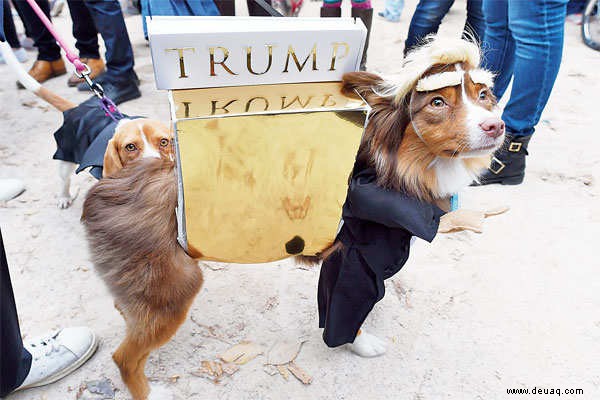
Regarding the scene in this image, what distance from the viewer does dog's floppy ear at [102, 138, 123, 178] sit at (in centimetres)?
190

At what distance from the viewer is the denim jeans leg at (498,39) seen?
2766 mm

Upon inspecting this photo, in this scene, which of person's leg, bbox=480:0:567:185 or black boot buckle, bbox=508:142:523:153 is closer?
person's leg, bbox=480:0:567:185

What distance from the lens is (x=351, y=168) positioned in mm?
1284

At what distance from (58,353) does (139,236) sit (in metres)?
0.80

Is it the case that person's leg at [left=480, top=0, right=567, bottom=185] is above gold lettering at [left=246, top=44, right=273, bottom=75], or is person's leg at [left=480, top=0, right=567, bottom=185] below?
below

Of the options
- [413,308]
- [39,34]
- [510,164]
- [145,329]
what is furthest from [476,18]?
[39,34]

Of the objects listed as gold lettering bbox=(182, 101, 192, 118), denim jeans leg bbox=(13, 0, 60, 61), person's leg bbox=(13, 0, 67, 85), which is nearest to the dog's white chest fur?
gold lettering bbox=(182, 101, 192, 118)

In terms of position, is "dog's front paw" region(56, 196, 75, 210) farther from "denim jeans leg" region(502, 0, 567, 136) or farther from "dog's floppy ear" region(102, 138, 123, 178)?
"denim jeans leg" region(502, 0, 567, 136)

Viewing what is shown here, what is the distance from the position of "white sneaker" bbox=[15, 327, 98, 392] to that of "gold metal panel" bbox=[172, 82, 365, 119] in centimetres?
121

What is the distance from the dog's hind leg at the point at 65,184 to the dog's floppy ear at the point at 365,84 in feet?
6.64

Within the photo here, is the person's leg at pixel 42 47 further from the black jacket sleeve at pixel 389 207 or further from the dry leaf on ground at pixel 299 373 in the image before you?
the black jacket sleeve at pixel 389 207

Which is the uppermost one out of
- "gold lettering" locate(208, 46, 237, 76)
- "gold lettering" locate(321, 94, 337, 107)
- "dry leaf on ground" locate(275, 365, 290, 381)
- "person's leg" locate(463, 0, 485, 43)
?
"gold lettering" locate(208, 46, 237, 76)

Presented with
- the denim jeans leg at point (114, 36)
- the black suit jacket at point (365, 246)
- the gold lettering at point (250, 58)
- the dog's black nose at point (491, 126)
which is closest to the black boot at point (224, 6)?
the denim jeans leg at point (114, 36)

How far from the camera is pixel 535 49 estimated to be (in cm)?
240
